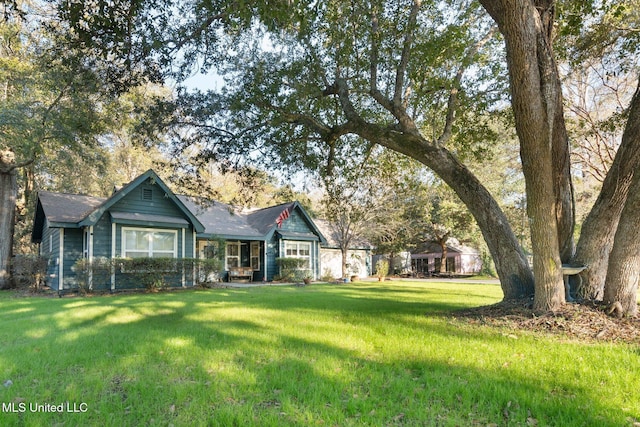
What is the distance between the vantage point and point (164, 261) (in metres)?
14.1

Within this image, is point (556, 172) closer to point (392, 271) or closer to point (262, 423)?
point (262, 423)

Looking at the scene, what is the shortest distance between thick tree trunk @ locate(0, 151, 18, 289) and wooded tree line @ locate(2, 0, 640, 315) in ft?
35.7

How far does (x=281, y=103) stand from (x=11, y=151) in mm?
14472

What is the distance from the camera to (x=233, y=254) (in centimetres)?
2134

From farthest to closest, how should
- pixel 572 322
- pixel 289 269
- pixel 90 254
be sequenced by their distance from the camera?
pixel 289 269
pixel 90 254
pixel 572 322

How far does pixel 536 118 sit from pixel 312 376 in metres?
5.20

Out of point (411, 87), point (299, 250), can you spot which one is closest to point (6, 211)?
point (299, 250)

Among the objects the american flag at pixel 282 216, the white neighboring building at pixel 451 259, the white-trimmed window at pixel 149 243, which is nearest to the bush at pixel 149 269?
the white-trimmed window at pixel 149 243

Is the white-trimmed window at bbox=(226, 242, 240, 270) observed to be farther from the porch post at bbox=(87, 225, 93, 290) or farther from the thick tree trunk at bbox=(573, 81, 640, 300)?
the thick tree trunk at bbox=(573, 81, 640, 300)

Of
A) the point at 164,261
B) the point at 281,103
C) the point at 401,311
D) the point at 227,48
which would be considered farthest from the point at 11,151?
the point at 401,311

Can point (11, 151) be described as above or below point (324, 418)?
above

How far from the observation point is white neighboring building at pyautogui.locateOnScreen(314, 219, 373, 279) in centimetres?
2650

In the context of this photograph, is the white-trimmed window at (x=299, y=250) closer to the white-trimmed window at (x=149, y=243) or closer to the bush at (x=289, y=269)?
the bush at (x=289, y=269)

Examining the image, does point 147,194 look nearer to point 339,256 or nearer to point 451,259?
point 339,256
